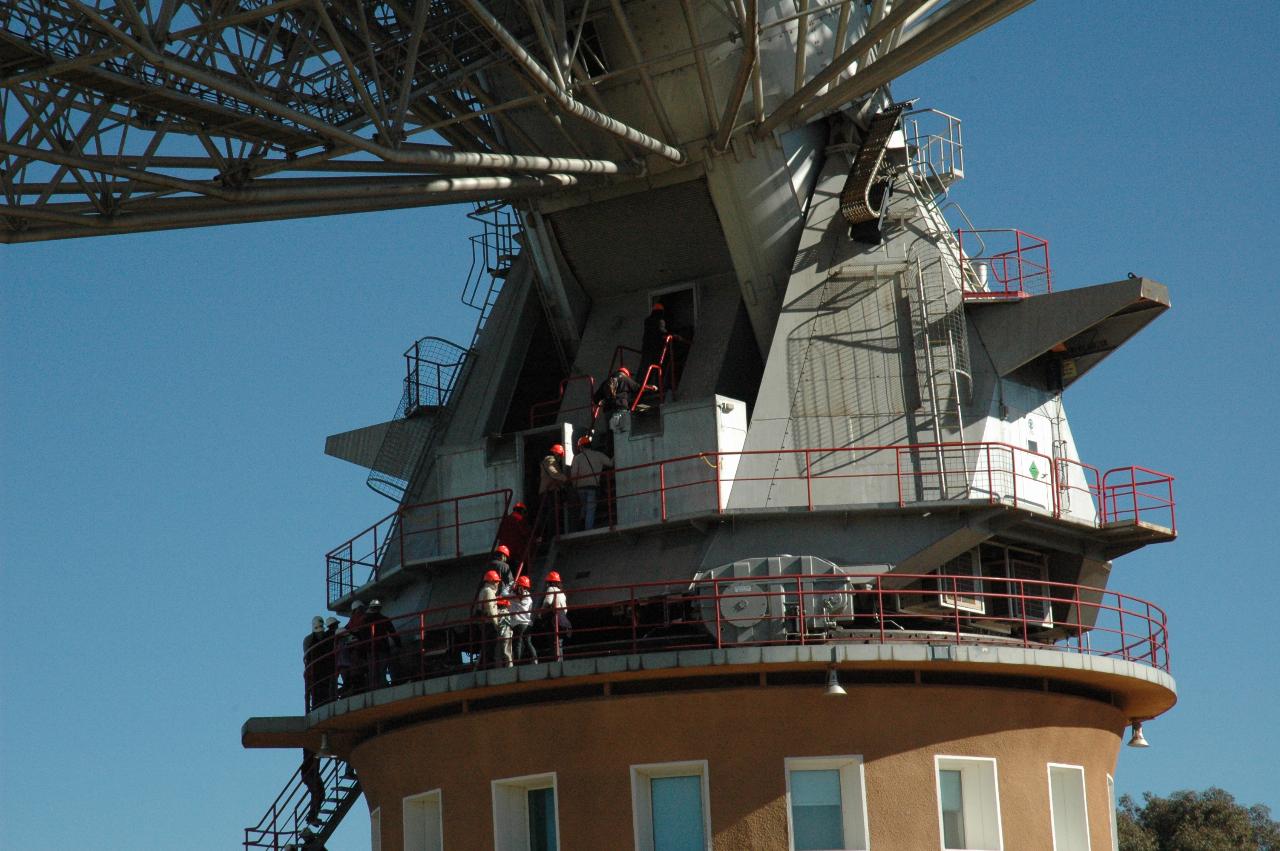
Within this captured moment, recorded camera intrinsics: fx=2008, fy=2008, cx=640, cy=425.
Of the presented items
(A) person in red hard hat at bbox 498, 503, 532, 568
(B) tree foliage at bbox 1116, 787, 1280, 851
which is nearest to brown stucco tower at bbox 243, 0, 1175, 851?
(A) person in red hard hat at bbox 498, 503, 532, 568

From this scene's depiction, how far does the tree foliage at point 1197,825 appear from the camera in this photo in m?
68.0

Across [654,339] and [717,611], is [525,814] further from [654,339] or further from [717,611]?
[654,339]

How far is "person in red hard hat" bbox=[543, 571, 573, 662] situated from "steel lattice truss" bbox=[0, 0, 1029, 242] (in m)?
7.36

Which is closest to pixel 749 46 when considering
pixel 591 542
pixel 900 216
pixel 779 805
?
pixel 900 216

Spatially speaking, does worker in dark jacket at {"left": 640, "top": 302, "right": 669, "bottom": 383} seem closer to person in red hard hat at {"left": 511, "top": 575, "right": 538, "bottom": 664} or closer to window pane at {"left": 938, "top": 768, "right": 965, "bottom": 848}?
person in red hard hat at {"left": 511, "top": 575, "right": 538, "bottom": 664}

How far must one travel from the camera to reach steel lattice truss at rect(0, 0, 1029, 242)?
32.2 metres

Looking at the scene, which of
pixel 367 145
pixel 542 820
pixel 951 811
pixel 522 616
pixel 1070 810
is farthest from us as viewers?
pixel 1070 810

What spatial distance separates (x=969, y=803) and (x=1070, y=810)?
2989 millimetres

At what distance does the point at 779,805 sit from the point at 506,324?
13698 mm

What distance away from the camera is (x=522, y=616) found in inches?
1364

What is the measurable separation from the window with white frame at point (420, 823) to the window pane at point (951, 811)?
912 cm

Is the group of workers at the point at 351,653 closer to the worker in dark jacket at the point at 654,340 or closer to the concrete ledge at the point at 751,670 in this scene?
the concrete ledge at the point at 751,670

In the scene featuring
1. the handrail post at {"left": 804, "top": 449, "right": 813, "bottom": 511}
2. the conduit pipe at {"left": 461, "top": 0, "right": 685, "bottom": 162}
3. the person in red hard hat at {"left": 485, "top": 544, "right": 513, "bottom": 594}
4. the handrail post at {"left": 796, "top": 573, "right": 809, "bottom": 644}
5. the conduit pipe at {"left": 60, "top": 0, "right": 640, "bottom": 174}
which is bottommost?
the handrail post at {"left": 796, "top": 573, "right": 809, "bottom": 644}

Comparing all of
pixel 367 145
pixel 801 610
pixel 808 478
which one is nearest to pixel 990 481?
pixel 808 478
